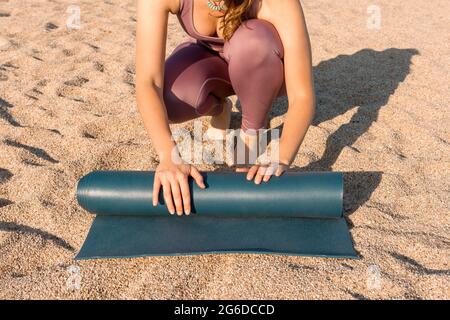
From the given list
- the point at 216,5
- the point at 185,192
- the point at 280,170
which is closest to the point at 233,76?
the point at 216,5

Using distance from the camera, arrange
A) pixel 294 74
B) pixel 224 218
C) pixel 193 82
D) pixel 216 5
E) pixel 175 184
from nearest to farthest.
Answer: pixel 175 184, pixel 224 218, pixel 294 74, pixel 216 5, pixel 193 82

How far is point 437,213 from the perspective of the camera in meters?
1.78

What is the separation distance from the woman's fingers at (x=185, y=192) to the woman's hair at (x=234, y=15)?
71 cm

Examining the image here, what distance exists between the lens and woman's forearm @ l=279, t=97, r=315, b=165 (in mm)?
1709

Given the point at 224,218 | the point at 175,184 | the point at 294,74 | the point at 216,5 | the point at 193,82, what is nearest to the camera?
the point at 175,184

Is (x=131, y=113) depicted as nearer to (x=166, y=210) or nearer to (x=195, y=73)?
(x=195, y=73)

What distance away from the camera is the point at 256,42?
1860 millimetres

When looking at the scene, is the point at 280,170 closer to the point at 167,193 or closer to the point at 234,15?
the point at 167,193

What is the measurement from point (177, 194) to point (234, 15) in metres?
0.77

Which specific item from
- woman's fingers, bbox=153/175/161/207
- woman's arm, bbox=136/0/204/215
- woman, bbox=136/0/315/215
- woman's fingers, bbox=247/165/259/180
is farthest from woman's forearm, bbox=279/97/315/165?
woman's fingers, bbox=153/175/161/207

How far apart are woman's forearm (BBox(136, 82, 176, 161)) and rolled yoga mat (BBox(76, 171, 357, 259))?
0.12 m

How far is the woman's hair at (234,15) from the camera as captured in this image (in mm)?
1829

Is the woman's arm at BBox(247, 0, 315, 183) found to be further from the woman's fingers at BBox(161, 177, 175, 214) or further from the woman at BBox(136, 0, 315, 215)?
the woman's fingers at BBox(161, 177, 175, 214)
